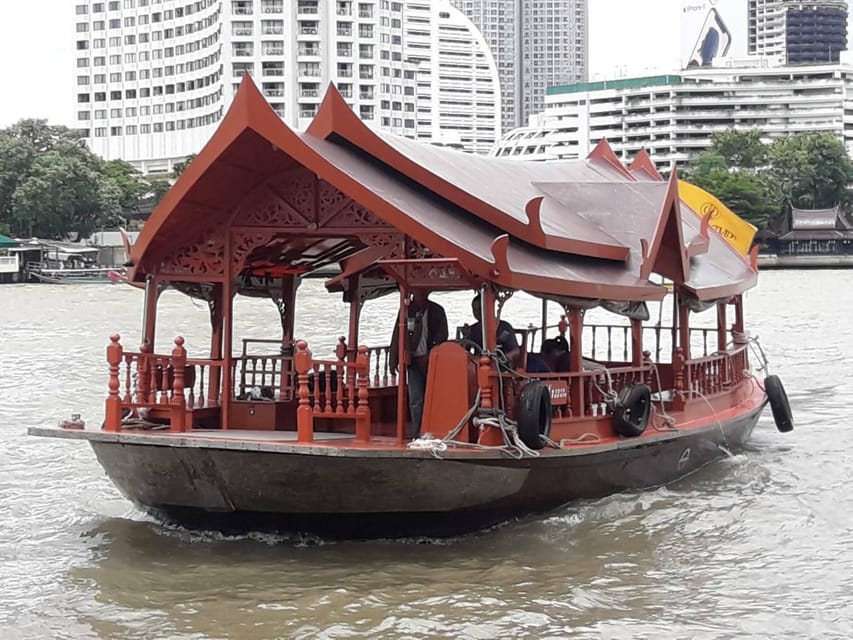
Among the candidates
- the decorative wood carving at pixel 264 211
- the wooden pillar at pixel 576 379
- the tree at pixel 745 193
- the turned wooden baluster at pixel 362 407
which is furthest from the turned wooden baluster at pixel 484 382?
the tree at pixel 745 193

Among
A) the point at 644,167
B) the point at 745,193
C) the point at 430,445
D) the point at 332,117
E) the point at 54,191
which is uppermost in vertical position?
the point at 745,193

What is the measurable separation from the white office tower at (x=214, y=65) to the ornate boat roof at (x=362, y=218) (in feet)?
240

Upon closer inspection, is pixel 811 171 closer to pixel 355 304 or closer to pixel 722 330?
pixel 722 330

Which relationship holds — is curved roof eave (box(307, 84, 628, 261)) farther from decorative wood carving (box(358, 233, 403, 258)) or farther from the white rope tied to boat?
the white rope tied to boat

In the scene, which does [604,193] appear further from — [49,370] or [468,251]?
[49,370]

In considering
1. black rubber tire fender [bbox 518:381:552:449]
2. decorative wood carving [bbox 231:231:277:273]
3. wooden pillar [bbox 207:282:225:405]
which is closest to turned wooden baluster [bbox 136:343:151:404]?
wooden pillar [bbox 207:282:225:405]

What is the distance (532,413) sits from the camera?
9.50m

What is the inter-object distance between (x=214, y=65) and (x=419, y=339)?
88.3 m

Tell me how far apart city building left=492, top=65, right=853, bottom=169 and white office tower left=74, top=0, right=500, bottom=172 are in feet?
94.9

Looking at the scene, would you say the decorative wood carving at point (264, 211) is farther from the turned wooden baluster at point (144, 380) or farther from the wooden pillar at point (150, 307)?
the turned wooden baluster at point (144, 380)

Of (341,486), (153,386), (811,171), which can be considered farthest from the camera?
(811,171)

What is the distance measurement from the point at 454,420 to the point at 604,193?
149 inches

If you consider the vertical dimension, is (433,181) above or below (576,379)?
above

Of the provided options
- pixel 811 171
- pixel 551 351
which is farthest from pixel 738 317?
pixel 811 171
